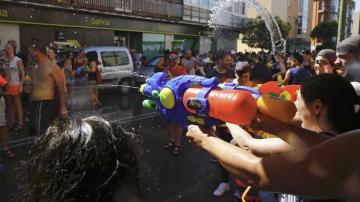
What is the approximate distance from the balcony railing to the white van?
4621 mm

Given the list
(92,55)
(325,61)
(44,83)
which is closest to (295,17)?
(92,55)

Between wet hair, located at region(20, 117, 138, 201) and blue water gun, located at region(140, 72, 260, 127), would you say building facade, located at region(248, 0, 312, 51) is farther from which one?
wet hair, located at region(20, 117, 138, 201)

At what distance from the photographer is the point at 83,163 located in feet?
3.59

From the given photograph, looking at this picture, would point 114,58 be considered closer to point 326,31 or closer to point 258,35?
point 258,35

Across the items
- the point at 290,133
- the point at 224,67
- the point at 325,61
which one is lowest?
the point at 290,133

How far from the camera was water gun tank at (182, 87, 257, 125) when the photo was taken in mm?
1642

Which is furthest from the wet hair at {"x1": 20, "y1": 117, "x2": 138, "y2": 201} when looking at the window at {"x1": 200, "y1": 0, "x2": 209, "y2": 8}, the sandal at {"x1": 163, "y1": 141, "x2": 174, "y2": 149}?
the window at {"x1": 200, "y1": 0, "x2": 209, "y2": 8}

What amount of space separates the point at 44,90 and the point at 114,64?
7.08m

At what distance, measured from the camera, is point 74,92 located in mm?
9305

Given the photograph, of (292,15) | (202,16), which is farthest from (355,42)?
(292,15)

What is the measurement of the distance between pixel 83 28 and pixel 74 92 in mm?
9134

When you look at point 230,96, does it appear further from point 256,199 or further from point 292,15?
point 292,15

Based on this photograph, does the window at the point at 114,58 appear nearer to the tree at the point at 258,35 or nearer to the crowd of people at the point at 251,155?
the crowd of people at the point at 251,155

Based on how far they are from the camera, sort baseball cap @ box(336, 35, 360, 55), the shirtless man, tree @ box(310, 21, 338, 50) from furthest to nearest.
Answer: tree @ box(310, 21, 338, 50) < the shirtless man < baseball cap @ box(336, 35, 360, 55)
